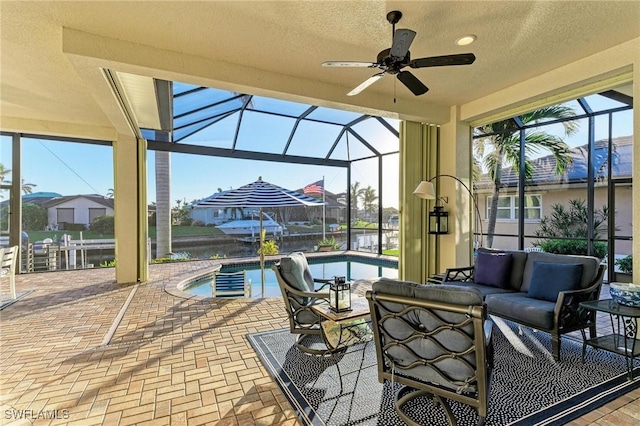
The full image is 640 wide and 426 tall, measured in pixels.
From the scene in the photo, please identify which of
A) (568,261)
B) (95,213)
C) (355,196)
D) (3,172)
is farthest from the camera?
(355,196)

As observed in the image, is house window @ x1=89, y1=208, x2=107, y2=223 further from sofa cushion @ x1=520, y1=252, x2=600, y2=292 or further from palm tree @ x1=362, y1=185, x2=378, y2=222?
sofa cushion @ x1=520, y1=252, x2=600, y2=292

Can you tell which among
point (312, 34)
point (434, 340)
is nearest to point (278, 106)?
point (312, 34)

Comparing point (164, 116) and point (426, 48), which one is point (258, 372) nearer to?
point (426, 48)

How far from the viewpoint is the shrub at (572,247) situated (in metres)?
6.17

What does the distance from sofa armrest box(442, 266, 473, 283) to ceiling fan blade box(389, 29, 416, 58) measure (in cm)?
299

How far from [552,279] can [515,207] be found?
3.92m

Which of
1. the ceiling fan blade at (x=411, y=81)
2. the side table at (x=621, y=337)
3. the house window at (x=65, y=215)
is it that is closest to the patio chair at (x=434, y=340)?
the side table at (x=621, y=337)

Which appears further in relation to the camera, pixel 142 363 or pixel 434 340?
pixel 142 363

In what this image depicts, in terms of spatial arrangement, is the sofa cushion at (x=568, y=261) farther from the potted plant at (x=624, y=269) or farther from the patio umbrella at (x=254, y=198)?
the patio umbrella at (x=254, y=198)

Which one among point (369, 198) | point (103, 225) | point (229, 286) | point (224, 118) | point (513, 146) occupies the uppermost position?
point (224, 118)

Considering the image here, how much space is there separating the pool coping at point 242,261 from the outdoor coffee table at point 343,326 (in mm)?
2676

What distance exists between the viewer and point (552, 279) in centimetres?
338

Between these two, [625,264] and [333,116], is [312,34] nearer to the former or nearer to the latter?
[333,116]

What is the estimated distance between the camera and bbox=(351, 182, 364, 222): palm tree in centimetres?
981
